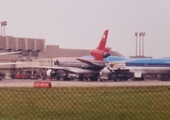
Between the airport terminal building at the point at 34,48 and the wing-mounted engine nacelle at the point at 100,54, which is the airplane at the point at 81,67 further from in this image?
the airport terminal building at the point at 34,48

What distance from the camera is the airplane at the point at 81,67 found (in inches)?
2673

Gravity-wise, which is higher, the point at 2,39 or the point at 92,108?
the point at 2,39

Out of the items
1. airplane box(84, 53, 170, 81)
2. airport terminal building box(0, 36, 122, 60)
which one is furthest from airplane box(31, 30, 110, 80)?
airport terminal building box(0, 36, 122, 60)

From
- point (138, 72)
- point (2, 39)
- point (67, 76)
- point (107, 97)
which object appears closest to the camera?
point (107, 97)

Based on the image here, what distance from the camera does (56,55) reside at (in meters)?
120

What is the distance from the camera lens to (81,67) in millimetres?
70125

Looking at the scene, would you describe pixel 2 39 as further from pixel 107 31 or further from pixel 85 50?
pixel 107 31

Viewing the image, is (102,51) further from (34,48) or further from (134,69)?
(34,48)

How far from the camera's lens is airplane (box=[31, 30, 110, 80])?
6791 centimetres

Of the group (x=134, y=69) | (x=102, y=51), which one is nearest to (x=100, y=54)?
(x=102, y=51)

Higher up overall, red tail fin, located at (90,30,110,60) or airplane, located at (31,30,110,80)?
red tail fin, located at (90,30,110,60)

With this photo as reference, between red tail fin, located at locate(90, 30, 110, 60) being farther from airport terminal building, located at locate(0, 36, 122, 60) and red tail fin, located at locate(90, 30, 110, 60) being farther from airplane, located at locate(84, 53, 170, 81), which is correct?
airport terminal building, located at locate(0, 36, 122, 60)

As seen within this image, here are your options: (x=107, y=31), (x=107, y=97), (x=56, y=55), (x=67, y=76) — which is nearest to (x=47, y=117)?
(x=107, y=97)

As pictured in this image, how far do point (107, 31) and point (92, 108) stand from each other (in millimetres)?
55025
